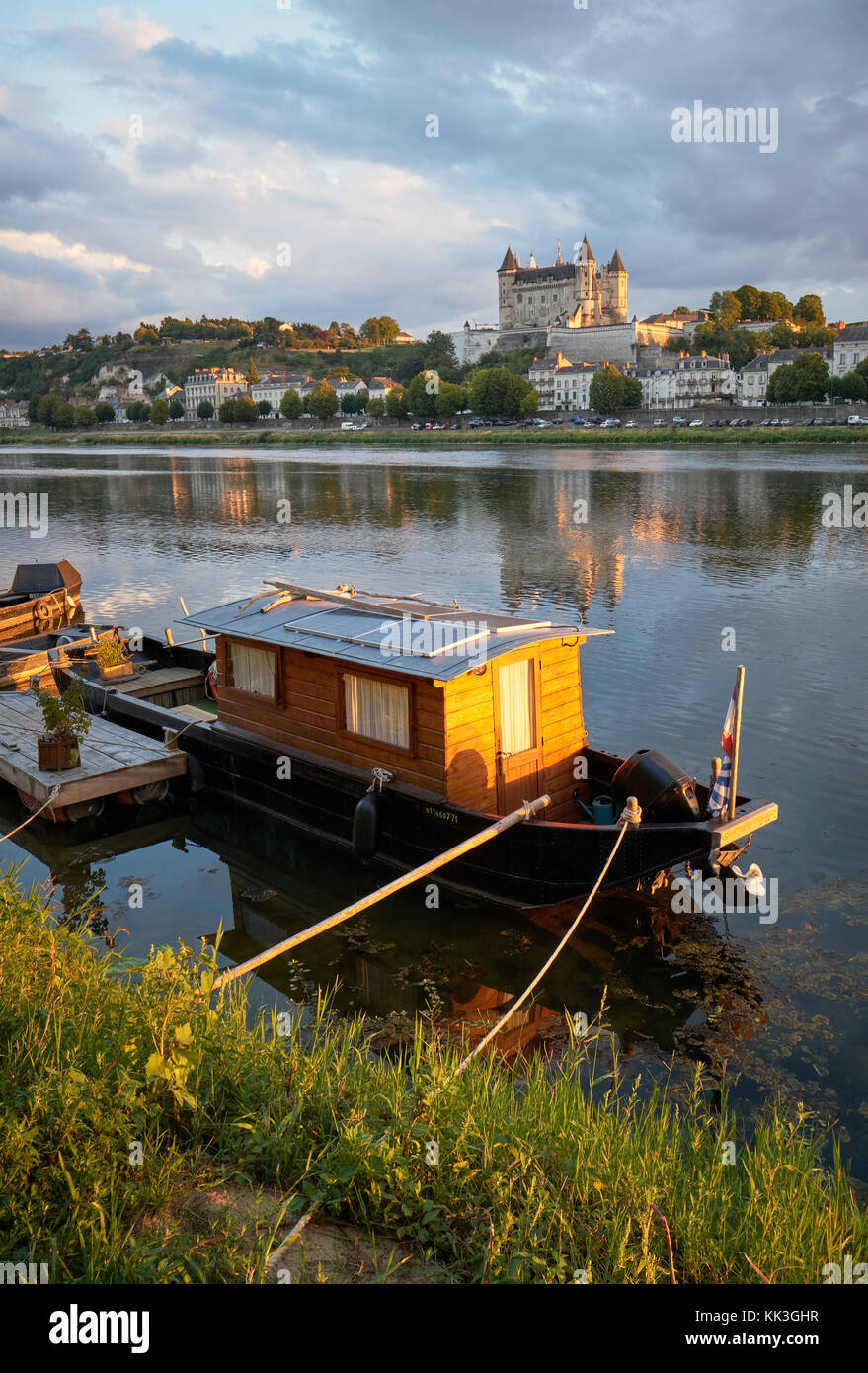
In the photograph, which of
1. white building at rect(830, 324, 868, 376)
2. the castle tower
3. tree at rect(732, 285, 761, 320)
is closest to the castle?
the castle tower

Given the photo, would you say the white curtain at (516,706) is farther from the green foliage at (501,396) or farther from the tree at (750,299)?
the tree at (750,299)

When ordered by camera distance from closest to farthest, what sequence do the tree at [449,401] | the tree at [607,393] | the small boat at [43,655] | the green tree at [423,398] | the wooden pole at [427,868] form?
1. the wooden pole at [427,868]
2. the small boat at [43,655]
3. the tree at [607,393]
4. the green tree at [423,398]
5. the tree at [449,401]

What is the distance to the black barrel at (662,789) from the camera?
420 inches

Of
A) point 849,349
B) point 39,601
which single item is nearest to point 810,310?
point 849,349

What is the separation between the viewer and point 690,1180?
17.7ft

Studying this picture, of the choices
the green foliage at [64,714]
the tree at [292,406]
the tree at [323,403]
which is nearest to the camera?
the green foliage at [64,714]

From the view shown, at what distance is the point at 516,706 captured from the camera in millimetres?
11688

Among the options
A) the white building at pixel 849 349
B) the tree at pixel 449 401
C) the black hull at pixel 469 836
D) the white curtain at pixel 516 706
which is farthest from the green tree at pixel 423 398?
the white curtain at pixel 516 706

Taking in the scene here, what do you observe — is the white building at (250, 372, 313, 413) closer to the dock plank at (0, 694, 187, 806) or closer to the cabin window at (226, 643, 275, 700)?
the dock plank at (0, 694, 187, 806)

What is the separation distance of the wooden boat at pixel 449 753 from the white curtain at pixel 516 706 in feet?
0.06

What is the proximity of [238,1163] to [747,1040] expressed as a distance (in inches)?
212

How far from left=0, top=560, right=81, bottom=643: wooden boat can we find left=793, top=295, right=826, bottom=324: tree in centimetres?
17836
